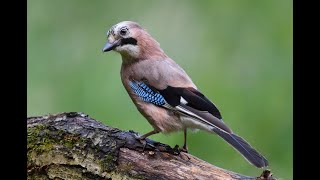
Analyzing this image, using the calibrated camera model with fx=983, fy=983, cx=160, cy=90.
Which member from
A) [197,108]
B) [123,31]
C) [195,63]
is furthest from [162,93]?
[195,63]

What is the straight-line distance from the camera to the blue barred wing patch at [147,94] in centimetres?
821

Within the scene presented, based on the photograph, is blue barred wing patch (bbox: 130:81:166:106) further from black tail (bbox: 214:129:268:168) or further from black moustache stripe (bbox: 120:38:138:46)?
black tail (bbox: 214:129:268:168)

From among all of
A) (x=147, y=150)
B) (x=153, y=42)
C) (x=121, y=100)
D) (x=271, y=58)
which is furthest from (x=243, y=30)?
(x=147, y=150)

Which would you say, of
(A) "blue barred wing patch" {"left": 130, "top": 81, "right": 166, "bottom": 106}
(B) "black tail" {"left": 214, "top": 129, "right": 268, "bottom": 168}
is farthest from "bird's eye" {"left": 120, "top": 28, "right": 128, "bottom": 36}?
(B) "black tail" {"left": 214, "top": 129, "right": 268, "bottom": 168}

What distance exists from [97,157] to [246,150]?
117cm

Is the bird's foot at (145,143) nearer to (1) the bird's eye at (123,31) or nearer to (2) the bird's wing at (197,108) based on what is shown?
(2) the bird's wing at (197,108)

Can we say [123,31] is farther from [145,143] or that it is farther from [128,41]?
[145,143]

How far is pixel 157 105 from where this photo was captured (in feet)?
27.0

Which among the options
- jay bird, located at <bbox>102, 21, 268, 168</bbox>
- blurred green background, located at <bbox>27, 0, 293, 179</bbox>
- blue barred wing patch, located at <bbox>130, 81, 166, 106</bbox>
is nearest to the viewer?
jay bird, located at <bbox>102, 21, 268, 168</bbox>

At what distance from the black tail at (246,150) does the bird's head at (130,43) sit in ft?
3.84

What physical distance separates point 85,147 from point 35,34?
4472 mm

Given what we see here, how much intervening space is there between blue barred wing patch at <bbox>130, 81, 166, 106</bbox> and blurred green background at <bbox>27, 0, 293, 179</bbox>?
1782 mm

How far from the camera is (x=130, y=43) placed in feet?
28.2

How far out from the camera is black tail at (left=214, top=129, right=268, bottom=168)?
762 centimetres
